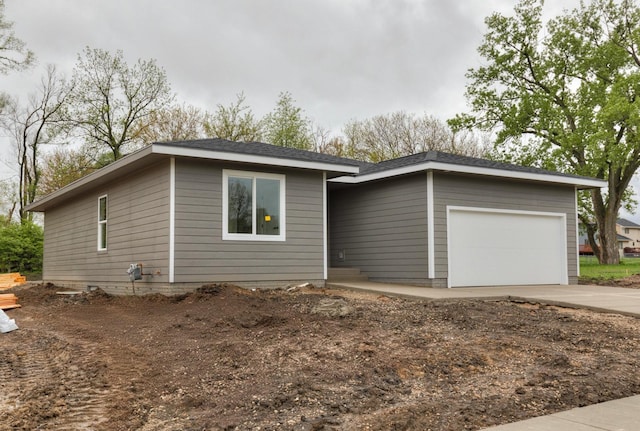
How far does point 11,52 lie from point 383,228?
24.5 meters

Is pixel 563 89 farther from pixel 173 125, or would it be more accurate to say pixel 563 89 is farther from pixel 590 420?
pixel 590 420

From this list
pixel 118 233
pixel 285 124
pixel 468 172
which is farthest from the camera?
pixel 285 124

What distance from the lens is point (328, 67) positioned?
949 inches

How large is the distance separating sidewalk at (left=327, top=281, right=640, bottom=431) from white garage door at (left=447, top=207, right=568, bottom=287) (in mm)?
552

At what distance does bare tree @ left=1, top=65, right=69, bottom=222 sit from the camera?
30766mm

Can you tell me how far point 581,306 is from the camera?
9.00 metres

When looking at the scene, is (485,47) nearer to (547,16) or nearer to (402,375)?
(547,16)

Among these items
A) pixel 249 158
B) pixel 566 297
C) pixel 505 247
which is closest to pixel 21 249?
pixel 249 158

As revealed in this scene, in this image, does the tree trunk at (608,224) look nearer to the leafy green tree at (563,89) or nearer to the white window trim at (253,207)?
the leafy green tree at (563,89)

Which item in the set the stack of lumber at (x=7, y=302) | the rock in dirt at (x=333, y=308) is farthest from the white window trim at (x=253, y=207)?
the stack of lumber at (x=7, y=302)

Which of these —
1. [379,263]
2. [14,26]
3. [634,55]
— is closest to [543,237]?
[379,263]

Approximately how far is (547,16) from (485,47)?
3451mm

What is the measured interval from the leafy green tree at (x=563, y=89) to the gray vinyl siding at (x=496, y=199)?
38.6 feet

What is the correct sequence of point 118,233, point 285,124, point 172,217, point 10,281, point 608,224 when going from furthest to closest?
point 285,124
point 608,224
point 10,281
point 118,233
point 172,217
